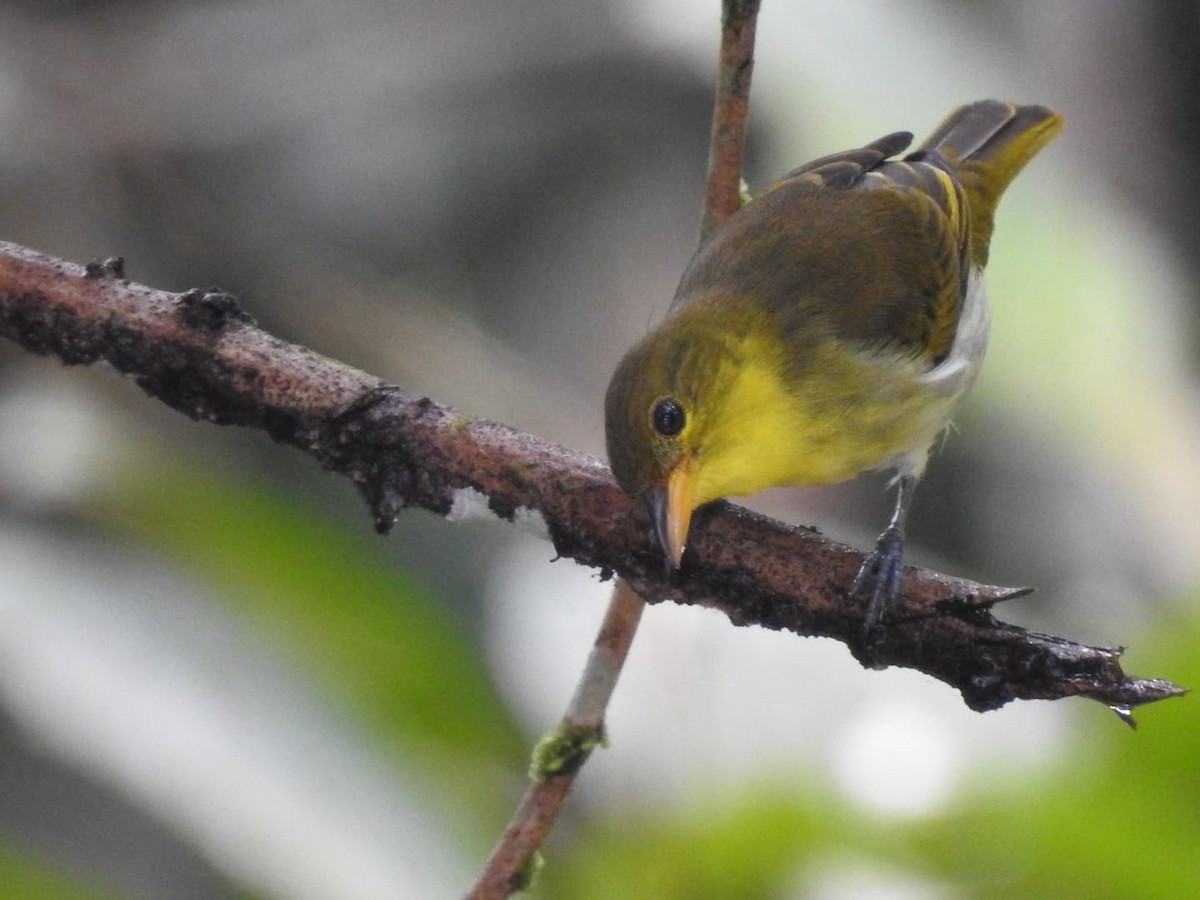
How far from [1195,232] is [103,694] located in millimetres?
4343

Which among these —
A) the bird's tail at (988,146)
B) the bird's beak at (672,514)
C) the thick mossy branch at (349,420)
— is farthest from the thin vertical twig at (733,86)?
the bird's tail at (988,146)

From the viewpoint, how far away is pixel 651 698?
288 centimetres

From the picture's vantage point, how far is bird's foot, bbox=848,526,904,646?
1951 mm

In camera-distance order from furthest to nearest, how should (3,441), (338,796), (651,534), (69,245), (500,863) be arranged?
(69,245) < (3,441) < (338,796) < (651,534) < (500,863)

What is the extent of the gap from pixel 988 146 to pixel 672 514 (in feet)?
6.17

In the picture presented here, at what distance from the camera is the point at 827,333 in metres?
2.99

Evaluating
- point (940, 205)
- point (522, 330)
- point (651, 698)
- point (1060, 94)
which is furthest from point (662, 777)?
point (1060, 94)

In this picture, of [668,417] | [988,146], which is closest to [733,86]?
[668,417]

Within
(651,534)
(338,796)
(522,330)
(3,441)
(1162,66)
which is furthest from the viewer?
(1162,66)

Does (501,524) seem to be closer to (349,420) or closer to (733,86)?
(349,420)

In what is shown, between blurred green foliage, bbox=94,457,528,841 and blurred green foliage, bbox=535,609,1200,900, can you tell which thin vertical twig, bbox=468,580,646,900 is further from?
blurred green foliage, bbox=94,457,528,841

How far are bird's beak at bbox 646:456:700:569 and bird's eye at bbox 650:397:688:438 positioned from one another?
14 centimetres

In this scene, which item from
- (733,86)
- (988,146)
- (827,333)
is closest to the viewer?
(733,86)

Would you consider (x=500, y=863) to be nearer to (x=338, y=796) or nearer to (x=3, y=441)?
(x=338, y=796)
